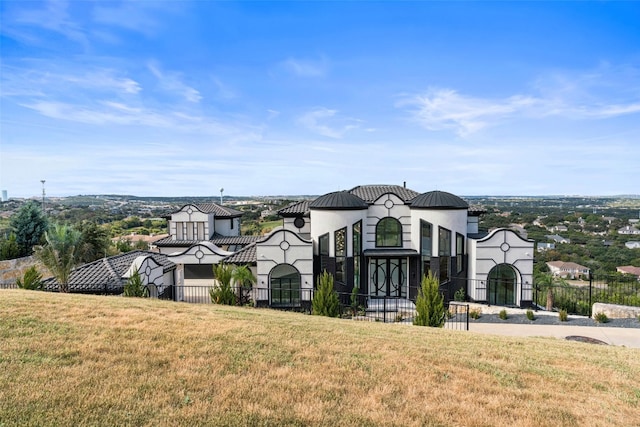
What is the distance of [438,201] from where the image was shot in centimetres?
1981

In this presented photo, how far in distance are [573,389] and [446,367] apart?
2.16 m

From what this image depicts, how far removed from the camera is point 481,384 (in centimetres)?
669

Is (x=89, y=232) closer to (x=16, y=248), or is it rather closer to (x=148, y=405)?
(x=16, y=248)

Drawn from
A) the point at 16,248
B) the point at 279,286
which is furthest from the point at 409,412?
the point at 16,248

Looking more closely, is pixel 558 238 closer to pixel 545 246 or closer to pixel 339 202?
pixel 545 246

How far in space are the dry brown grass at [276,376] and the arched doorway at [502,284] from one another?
9.97 m

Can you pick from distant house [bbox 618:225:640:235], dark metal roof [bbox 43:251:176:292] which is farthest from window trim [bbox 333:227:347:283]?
distant house [bbox 618:225:640:235]

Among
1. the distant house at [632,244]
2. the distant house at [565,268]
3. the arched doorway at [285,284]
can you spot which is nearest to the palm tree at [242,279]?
the arched doorway at [285,284]

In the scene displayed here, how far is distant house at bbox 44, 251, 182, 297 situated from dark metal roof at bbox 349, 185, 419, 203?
454 inches

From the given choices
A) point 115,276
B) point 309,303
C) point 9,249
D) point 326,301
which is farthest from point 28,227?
point 326,301

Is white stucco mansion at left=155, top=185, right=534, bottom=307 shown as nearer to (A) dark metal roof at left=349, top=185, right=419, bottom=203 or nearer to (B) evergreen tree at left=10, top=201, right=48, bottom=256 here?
(A) dark metal roof at left=349, top=185, right=419, bottom=203

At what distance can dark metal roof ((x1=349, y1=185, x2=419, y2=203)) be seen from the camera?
21.6 meters

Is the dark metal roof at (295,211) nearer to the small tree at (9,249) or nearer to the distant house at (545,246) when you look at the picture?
the small tree at (9,249)

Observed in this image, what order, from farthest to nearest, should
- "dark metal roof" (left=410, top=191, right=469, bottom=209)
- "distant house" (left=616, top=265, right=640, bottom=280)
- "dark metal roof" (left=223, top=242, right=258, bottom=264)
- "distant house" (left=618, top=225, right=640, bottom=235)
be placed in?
"distant house" (left=618, top=225, right=640, bottom=235), "distant house" (left=616, top=265, right=640, bottom=280), "dark metal roof" (left=410, top=191, right=469, bottom=209), "dark metal roof" (left=223, top=242, right=258, bottom=264)
